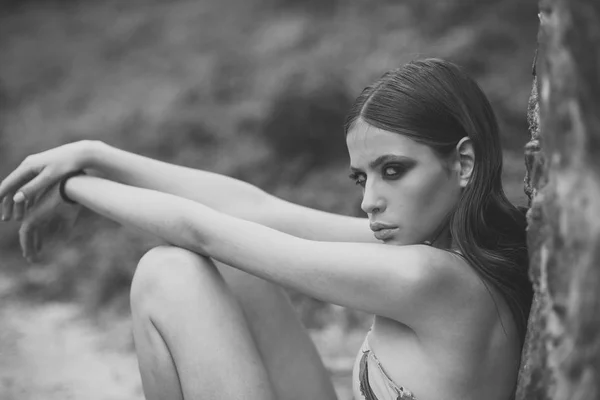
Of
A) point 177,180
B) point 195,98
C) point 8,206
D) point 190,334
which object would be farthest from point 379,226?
point 195,98

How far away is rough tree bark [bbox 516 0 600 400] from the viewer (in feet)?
3.37

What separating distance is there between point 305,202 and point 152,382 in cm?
292

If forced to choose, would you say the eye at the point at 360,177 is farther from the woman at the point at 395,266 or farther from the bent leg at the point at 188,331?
the bent leg at the point at 188,331

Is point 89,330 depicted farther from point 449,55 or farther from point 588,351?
point 588,351

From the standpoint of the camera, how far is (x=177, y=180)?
220 centimetres

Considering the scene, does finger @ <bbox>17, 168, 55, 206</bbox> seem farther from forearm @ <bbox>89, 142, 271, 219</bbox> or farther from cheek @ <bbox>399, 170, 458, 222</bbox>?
cheek @ <bbox>399, 170, 458, 222</bbox>

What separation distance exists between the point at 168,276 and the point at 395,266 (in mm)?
533

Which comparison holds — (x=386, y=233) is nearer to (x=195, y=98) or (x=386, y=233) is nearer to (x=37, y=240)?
(x=37, y=240)

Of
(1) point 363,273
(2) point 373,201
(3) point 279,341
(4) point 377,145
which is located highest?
(4) point 377,145

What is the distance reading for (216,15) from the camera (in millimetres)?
6047

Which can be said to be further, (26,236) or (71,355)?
(71,355)

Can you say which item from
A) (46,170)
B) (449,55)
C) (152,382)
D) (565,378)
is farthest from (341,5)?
(565,378)

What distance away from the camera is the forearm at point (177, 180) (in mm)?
2172

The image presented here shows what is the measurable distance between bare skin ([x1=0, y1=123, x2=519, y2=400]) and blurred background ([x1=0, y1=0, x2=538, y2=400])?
5.75 feet
